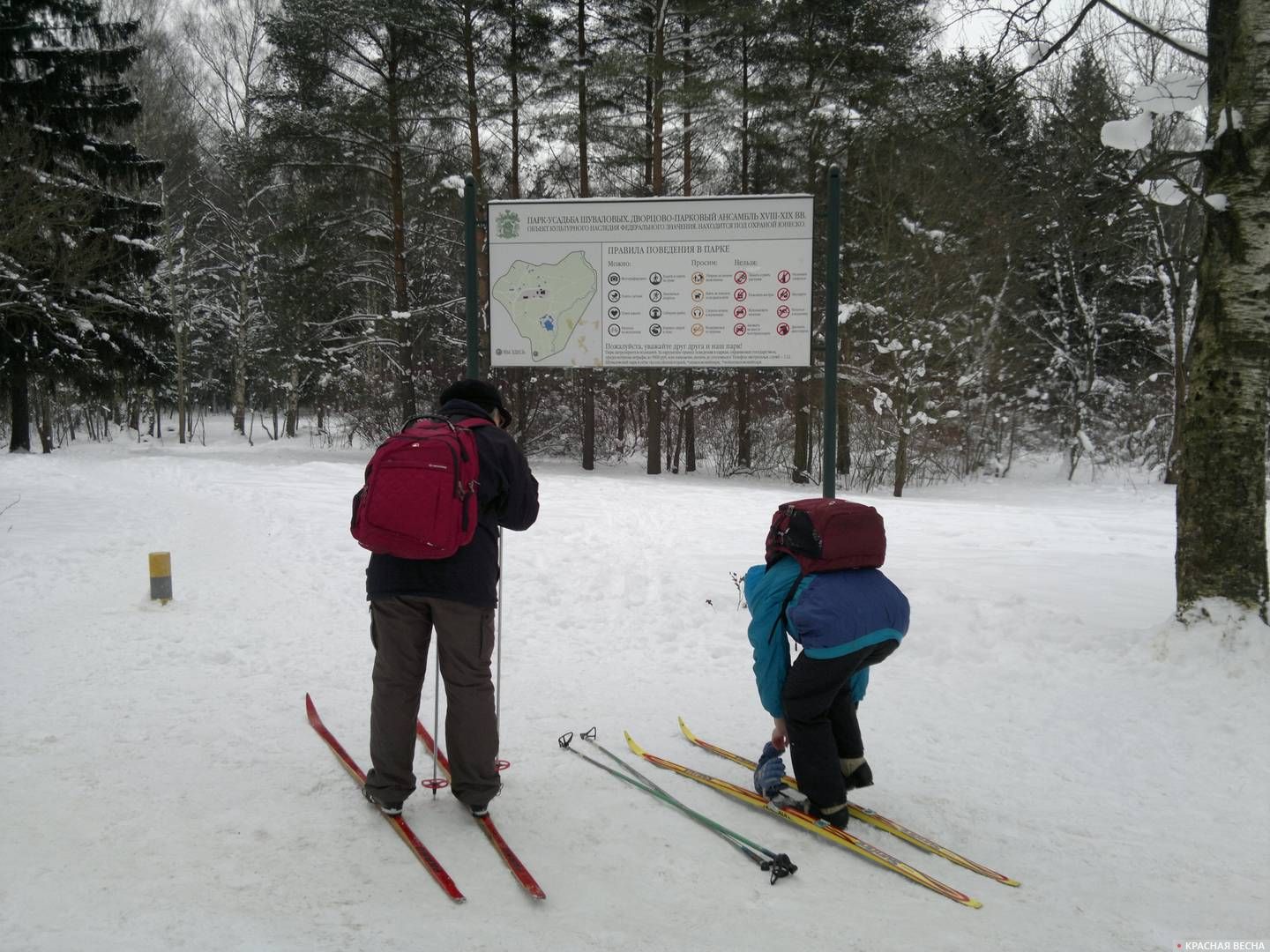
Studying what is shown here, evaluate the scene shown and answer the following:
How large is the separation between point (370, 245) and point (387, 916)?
62.2 ft

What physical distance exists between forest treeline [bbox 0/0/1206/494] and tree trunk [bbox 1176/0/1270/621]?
778 cm

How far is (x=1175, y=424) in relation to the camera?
1698cm

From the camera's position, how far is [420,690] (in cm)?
314

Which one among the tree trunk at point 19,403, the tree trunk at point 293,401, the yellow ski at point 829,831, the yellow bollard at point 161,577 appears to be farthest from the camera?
the tree trunk at point 293,401

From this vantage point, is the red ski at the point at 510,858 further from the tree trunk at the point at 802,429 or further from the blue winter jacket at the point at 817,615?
the tree trunk at the point at 802,429

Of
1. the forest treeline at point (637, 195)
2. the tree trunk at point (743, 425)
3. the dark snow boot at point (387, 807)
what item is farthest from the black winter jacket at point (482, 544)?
the tree trunk at point (743, 425)

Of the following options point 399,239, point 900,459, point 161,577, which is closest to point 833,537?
point 161,577

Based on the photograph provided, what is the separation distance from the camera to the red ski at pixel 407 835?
270 cm

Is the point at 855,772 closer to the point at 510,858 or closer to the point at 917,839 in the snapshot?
the point at 917,839

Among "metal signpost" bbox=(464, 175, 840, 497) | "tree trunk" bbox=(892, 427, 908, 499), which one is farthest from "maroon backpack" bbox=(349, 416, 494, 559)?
"tree trunk" bbox=(892, 427, 908, 499)

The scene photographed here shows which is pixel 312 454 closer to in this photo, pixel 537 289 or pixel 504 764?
pixel 537 289

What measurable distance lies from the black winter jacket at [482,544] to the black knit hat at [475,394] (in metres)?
0.04

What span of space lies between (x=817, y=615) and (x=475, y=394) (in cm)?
161

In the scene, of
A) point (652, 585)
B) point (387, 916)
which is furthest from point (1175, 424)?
point (387, 916)
